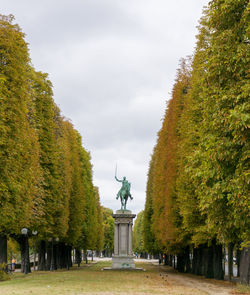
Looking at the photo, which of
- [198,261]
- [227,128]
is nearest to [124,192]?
[198,261]

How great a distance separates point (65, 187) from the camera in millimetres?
37500

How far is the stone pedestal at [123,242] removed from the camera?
42.7m

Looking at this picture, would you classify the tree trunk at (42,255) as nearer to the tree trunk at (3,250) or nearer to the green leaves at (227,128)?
the tree trunk at (3,250)

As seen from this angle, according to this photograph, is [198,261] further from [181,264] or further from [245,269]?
[245,269]

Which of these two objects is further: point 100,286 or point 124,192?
point 124,192

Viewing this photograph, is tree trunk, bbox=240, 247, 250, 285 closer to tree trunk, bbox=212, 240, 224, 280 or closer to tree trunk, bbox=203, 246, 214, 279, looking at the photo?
tree trunk, bbox=212, 240, 224, 280

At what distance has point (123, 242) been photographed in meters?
43.5

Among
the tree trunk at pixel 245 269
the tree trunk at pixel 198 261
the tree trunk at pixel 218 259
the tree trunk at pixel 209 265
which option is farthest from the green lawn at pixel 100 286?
Result: the tree trunk at pixel 198 261

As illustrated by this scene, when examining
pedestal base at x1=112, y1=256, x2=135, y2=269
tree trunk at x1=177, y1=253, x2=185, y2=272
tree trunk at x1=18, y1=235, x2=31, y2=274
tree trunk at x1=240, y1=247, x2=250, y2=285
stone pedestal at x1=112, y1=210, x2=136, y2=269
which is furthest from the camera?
tree trunk at x1=177, y1=253, x2=185, y2=272

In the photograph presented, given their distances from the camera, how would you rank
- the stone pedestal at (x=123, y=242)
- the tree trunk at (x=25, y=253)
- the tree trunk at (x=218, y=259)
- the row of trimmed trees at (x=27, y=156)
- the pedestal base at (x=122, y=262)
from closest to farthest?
the row of trimmed trees at (x=27, y=156) → the tree trunk at (x=218, y=259) → the tree trunk at (x=25, y=253) → the pedestal base at (x=122, y=262) → the stone pedestal at (x=123, y=242)

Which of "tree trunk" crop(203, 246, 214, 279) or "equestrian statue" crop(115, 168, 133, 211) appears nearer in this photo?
"tree trunk" crop(203, 246, 214, 279)

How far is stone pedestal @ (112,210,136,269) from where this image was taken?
4266cm

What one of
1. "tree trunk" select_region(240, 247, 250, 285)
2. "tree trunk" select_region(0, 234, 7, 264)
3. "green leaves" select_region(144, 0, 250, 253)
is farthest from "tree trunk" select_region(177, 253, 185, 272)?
"green leaves" select_region(144, 0, 250, 253)

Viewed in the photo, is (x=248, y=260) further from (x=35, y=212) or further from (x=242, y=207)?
(x=35, y=212)
